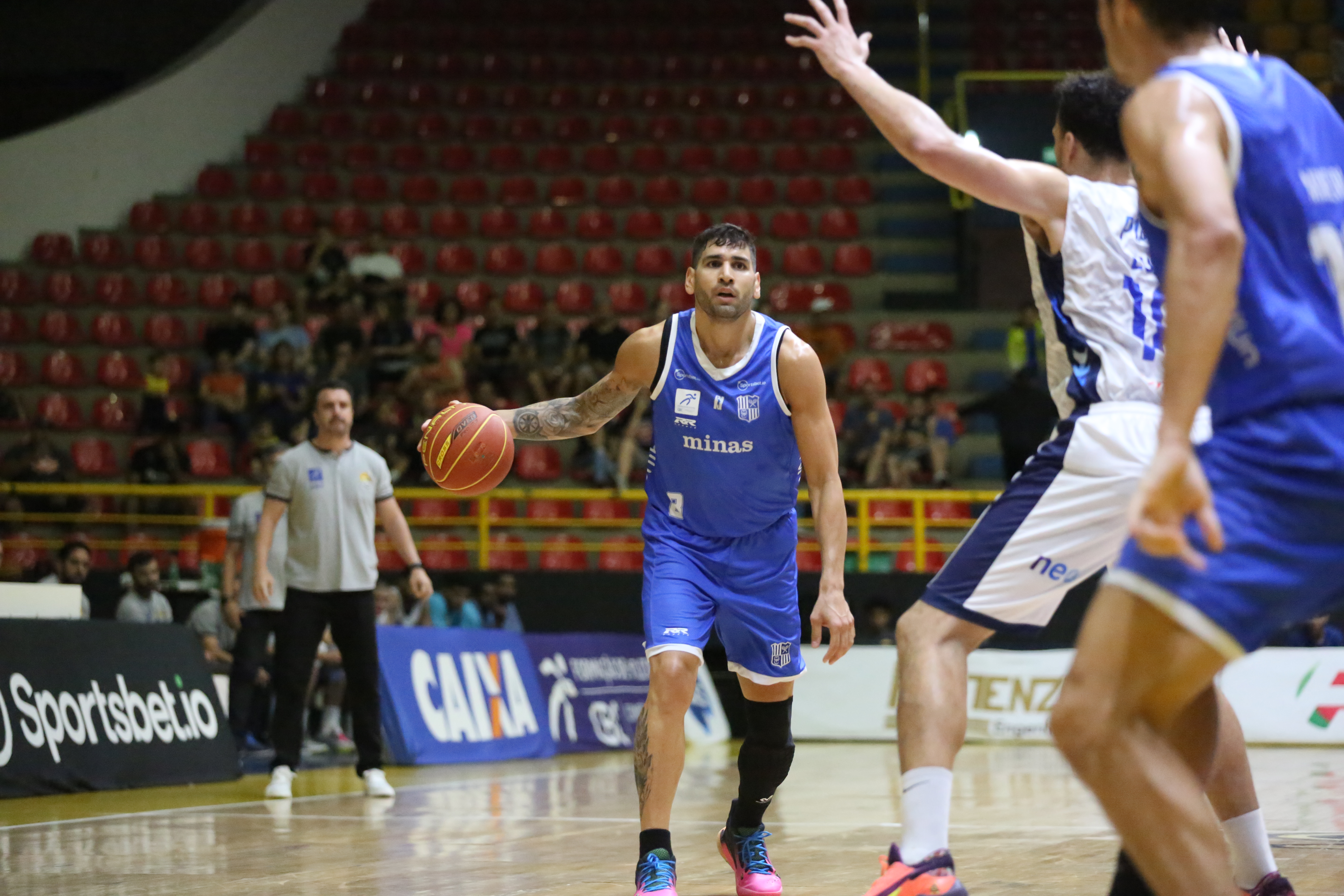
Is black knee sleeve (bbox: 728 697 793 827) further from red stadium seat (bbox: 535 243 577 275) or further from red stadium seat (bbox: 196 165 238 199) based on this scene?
red stadium seat (bbox: 196 165 238 199)

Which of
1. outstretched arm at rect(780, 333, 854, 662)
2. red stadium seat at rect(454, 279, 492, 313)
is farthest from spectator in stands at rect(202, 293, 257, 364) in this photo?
outstretched arm at rect(780, 333, 854, 662)

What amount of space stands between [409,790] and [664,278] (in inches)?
439

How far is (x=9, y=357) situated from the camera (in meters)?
17.6

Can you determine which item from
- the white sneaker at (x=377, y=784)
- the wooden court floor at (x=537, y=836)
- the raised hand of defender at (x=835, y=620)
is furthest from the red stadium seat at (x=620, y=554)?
the raised hand of defender at (x=835, y=620)

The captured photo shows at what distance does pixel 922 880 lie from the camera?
370 cm

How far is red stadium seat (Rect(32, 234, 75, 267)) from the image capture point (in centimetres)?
1912

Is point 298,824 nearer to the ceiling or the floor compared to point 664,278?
nearer to the floor

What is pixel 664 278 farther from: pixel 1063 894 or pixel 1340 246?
pixel 1340 246

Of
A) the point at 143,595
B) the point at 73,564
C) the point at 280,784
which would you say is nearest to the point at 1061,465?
the point at 280,784

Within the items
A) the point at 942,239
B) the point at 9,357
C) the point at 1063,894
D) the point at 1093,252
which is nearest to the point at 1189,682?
the point at 1093,252

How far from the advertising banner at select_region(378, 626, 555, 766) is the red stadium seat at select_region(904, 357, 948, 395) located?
22.5 feet

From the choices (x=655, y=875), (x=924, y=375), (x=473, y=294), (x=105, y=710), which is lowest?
(x=105, y=710)

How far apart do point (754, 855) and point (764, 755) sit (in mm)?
370

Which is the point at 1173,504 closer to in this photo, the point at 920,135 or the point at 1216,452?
the point at 1216,452
